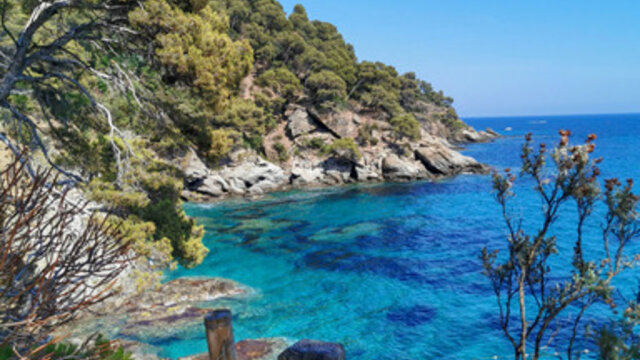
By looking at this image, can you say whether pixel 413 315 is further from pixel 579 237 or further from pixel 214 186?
pixel 214 186

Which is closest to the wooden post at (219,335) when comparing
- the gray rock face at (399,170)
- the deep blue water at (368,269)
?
the deep blue water at (368,269)

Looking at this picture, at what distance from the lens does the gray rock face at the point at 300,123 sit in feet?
165

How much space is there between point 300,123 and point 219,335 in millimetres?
48383

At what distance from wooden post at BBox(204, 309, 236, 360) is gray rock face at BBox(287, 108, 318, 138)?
46.9 metres

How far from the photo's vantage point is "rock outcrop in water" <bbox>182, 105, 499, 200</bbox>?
1582 inches

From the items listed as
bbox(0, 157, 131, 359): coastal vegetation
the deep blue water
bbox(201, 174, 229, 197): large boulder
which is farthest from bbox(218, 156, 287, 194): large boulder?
bbox(0, 157, 131, 359): coastal vegetation

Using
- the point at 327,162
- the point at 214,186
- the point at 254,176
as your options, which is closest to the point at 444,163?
the point at 327,162

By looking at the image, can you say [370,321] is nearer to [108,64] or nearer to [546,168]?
[546,168]

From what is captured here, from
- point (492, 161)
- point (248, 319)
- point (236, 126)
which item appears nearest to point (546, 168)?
point (248, 319)

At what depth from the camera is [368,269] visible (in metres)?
19.9

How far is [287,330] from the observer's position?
44.1 feet

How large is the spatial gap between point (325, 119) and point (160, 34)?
44.1 meters

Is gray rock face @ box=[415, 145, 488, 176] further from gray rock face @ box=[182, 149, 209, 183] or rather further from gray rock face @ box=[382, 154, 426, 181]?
gray rock face @ box=[182, 149, 209, 183]

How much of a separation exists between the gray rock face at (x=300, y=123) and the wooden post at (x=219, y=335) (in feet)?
154
